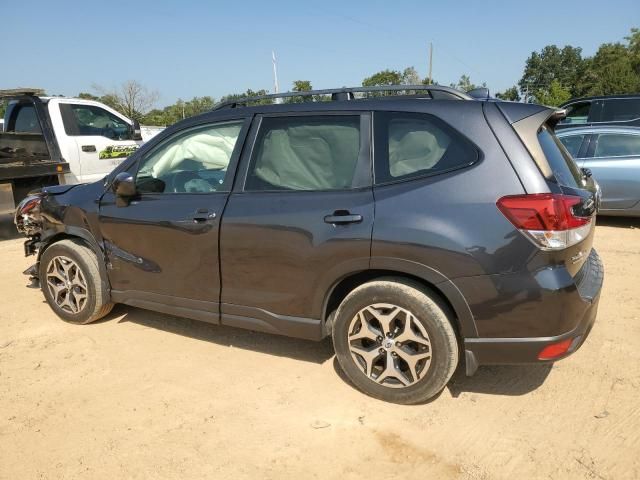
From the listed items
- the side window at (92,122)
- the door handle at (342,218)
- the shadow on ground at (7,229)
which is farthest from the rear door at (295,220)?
the side window at (92,122)

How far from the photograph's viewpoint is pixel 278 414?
2916mm

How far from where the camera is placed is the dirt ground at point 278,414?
2473 millimetres

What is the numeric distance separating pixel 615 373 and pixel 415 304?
158 centimetres

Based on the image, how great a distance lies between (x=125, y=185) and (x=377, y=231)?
1.94 meters

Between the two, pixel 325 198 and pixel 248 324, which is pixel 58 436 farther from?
pixel 325 198

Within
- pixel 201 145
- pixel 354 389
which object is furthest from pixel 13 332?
pixel 354 389

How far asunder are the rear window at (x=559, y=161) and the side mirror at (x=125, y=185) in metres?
2.71

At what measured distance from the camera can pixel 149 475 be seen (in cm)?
243

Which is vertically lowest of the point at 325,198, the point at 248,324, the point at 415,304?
the point at 248,324

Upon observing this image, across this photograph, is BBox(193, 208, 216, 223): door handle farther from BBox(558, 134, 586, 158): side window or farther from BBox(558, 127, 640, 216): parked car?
BBox(558, 134, 586, 158): side window

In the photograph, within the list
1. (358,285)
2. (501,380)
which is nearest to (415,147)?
(358,285)

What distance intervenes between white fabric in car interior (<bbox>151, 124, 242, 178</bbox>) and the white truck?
481 cm

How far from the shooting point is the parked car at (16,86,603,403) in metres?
2.52

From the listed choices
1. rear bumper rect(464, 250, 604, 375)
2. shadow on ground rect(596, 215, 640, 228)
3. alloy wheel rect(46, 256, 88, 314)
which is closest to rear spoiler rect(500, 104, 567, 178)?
rear bumper rect(464, 250, 604, 375)
